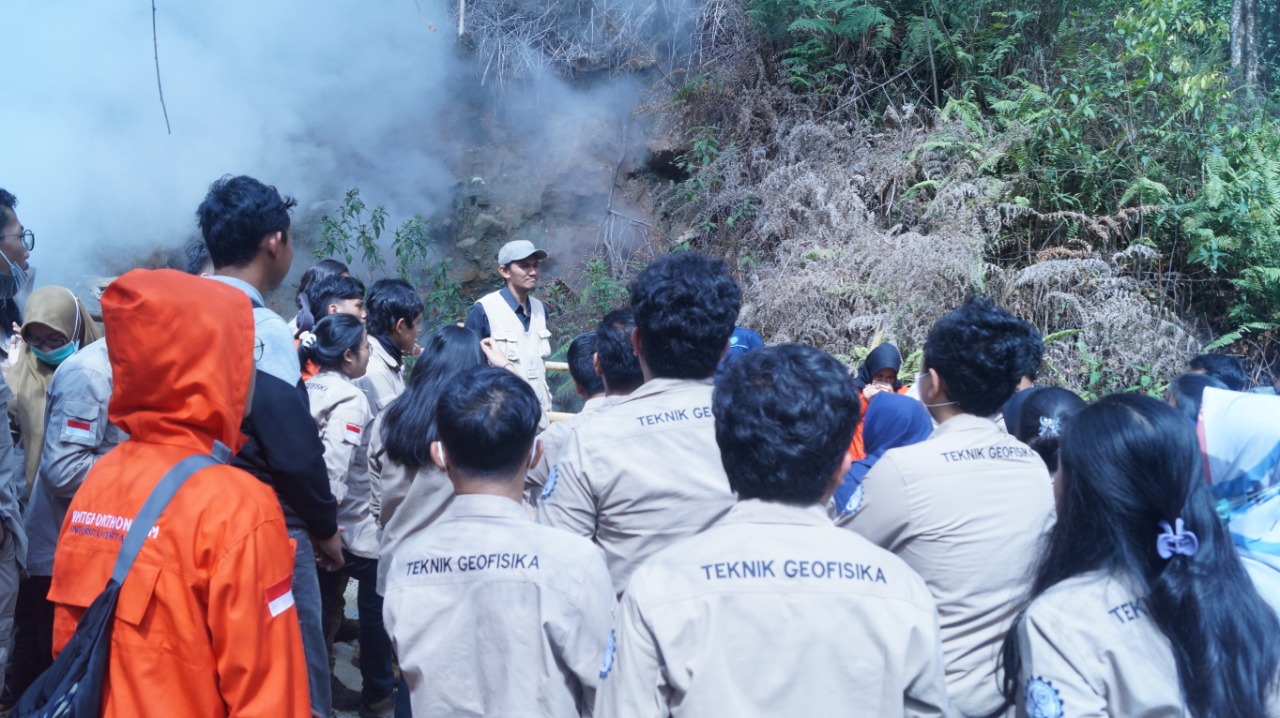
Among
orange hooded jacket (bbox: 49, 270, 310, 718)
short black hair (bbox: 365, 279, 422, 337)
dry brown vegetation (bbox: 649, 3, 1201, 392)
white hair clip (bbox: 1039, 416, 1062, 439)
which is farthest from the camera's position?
dry brown vegetation (bbox: 649, 3, 1201, 392)

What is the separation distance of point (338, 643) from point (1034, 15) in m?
8.18

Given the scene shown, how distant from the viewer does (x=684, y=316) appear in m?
2.48

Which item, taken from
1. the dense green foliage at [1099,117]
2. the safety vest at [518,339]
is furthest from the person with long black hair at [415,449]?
the dense green foliage at [1099,117]

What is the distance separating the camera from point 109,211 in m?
9.48

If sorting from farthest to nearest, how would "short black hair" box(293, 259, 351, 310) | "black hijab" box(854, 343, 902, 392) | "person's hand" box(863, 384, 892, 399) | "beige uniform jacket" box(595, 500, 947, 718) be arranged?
"short black hair" box(293, 259, 351, 310)
"black hijab" box(854, 343, 902, 392)
"person's hand" box(863, 384, 892, 399)
"beige uniform jacket" box(595, 500, 947, 718)

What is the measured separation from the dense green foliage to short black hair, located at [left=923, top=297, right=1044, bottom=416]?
5.27 meters

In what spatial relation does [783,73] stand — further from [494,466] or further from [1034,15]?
[494,466]

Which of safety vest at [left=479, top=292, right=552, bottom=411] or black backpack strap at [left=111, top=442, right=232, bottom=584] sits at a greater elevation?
black backpack strap at [left=111, top=442, right=232, bottom=584]

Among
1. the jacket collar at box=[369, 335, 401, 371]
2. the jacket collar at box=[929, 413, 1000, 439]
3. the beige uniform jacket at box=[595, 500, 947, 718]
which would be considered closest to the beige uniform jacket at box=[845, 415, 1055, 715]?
the jacket collar at box=[929, 413, 1000, 439]

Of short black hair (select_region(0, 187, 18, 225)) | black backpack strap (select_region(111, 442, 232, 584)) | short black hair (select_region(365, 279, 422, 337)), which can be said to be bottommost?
short black hair (select_region(365, 279, 422, 337))

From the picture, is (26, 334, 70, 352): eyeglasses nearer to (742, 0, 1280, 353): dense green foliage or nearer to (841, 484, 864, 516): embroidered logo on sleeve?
(841, 484, 864, 516): embroidered logo on sleeve

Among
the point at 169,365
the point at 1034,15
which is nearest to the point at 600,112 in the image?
the point at 1034,15

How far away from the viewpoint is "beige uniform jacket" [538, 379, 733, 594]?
7.70ft

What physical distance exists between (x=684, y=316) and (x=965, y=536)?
36.0 inches
